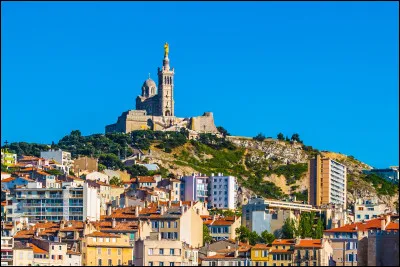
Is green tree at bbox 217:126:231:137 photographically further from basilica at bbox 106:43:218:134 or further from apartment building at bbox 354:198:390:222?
apartment building at bbox 354:198:390:222

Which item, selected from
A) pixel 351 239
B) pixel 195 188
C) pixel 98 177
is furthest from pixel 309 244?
pixel 98 177

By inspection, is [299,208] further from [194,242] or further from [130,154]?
[130,154]

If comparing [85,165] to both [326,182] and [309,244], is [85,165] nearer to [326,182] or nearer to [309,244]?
[326,182]

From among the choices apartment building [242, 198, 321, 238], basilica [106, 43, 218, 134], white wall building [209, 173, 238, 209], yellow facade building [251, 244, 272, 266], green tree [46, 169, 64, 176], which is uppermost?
basilica [106, 43, 218, 134]

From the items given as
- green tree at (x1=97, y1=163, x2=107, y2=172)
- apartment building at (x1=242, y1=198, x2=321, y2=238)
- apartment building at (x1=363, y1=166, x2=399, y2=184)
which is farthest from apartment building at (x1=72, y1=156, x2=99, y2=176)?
apartment building at (x1=363, y1=166, x2=399, y2=184)

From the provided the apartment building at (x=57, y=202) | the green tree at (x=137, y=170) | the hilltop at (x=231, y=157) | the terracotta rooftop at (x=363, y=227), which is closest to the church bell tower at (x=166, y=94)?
the hilltop at (x=231, y=157)
